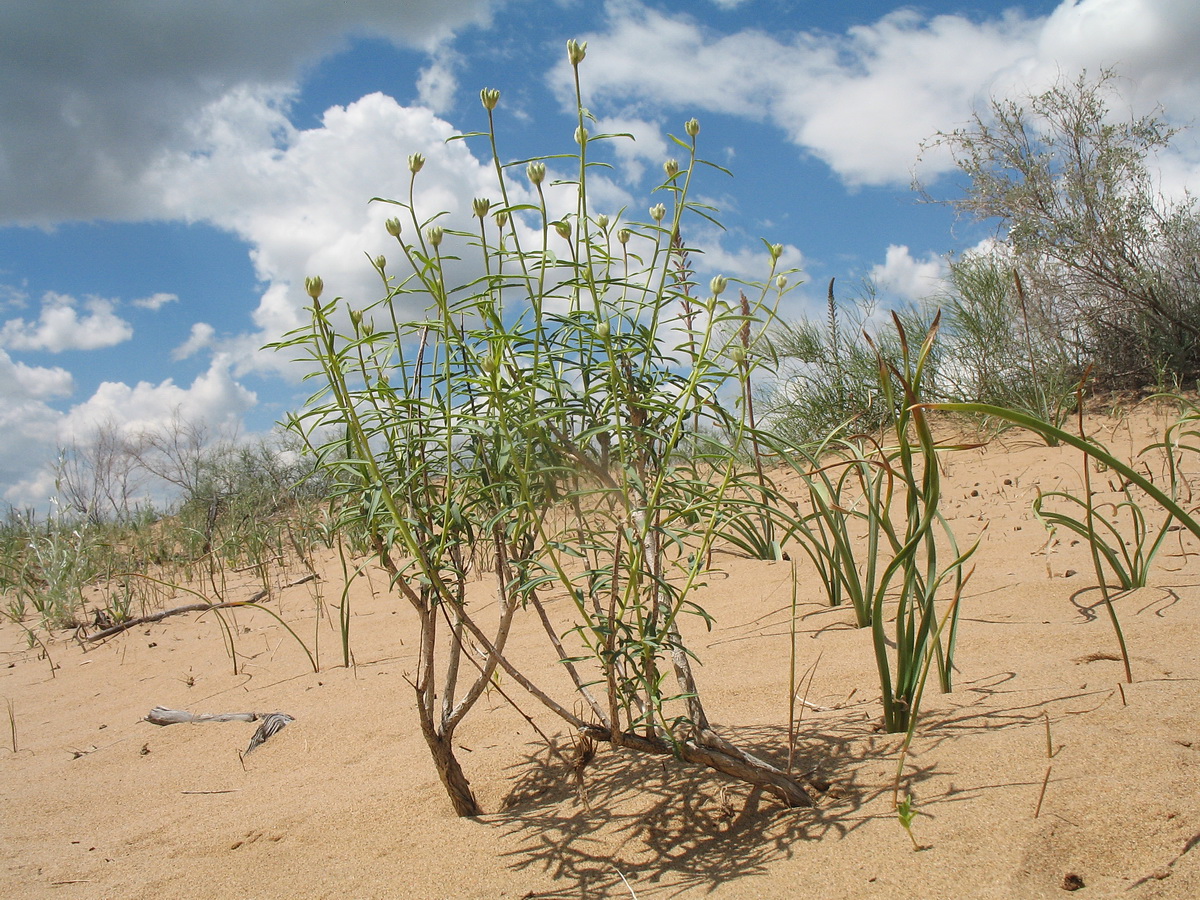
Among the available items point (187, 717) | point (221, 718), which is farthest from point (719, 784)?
point (187, 717)

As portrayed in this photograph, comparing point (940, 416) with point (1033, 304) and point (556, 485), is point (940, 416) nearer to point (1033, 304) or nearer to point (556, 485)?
point (1033, 304)

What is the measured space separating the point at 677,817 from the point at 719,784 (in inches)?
4.4

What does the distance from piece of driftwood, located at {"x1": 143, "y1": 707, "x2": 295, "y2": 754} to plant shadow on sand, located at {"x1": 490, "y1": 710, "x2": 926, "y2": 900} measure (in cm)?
104

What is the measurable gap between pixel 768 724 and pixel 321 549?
541cm

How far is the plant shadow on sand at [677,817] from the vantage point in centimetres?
134

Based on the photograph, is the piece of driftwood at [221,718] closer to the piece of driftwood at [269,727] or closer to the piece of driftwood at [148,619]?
the piece of driftwood at [269,727]

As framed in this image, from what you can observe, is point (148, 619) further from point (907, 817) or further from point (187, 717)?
point (907, 817)

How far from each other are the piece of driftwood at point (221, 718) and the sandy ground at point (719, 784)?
52 millimetres

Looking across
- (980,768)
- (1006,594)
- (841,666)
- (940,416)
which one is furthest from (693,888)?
(940,416)

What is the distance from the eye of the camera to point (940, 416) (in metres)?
7.03

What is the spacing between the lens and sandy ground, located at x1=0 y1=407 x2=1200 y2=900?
1.23 meters

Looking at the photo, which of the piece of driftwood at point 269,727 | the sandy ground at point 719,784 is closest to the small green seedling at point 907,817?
the sandy ground at point 719,784

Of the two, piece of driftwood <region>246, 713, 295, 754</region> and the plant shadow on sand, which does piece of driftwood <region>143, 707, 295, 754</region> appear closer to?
piece of driftwood <region>246, 713, 295, 754</region>

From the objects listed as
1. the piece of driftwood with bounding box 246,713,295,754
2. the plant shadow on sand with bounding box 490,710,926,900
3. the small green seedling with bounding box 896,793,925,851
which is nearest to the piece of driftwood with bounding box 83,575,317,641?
the piece of driftwood with bounding box 246,713,295,754
